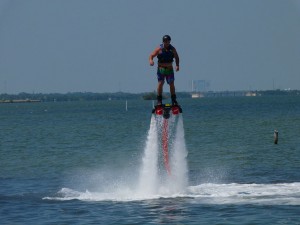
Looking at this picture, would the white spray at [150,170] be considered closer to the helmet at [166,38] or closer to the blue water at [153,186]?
the blue water at [153,186]

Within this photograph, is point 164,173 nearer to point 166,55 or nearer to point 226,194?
point 226,194

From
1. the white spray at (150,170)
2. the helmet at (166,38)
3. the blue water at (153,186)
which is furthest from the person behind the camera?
the white spray at (150,170)

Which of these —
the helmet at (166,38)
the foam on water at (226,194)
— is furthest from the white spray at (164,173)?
the helmet at (166,38)

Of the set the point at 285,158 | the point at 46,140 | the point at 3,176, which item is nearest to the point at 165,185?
the point at 3,176

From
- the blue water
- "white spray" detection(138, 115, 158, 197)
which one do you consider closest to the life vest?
the blue water

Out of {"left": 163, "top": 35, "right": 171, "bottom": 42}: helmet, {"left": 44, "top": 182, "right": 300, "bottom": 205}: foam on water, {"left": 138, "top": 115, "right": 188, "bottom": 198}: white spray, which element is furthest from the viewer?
{"left": 138, "top": 115, "right": 188, "bottom": 198}: white spray

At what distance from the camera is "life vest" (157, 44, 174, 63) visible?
31.8 meters

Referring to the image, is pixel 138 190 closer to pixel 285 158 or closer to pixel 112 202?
pixel 112 202

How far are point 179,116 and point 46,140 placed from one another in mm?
61741

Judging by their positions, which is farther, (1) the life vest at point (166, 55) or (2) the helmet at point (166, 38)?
(1) the life vest at point (166, 55)

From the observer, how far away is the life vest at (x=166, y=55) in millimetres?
31844

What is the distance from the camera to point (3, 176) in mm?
50594

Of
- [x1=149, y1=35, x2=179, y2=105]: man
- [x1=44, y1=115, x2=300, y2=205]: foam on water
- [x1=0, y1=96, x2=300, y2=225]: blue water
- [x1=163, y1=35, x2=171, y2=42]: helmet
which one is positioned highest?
[x1=163, y1=35, x2=171, y2=42]: helmet

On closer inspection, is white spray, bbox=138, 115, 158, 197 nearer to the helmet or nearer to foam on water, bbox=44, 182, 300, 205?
foam on water, bbox=44, 182, 300, 205
